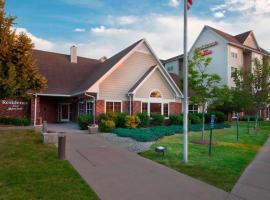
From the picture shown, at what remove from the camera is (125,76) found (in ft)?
75.3

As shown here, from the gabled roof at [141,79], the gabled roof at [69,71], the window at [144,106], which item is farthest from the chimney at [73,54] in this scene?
the window at [144,106]

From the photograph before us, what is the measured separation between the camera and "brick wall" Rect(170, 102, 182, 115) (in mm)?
25106

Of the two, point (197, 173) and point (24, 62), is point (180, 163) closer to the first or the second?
point (197, 173)

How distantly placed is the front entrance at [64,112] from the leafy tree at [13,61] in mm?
11933

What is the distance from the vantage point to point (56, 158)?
9.15 meters

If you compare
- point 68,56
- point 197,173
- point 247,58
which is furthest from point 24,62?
point 247,58

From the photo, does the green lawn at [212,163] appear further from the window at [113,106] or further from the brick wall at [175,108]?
the brick wall at [175,108]

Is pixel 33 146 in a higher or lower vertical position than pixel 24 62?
lower

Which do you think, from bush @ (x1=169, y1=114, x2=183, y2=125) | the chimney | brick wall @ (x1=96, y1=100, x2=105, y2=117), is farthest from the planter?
the chimney

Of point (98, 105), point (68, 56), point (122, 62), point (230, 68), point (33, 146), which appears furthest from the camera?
point (230, 68)

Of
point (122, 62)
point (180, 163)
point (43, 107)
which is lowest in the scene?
point (180, 163)

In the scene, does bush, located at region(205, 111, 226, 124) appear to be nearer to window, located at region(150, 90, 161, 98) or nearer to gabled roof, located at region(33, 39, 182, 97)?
gabled roof, located at region(33, 39, 182, 97)

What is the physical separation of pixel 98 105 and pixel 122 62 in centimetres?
470

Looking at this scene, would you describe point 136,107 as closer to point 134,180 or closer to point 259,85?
point 259,85
